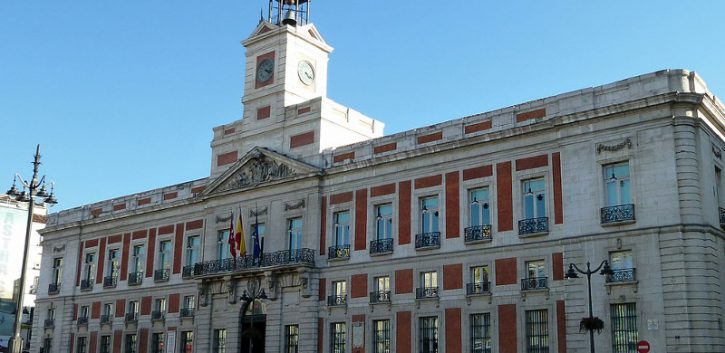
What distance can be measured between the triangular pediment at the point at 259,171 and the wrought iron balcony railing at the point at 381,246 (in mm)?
4811

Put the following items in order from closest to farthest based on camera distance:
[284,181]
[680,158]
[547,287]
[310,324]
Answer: [680,158], [547,287], [310,324], [284,181]

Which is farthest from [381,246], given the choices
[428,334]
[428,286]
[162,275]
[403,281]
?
[162,275]

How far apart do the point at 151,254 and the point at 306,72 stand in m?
13.8

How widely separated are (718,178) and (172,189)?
29.4m

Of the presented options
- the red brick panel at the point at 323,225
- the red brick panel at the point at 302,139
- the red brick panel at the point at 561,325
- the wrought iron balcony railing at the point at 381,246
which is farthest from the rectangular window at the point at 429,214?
the red brick panel at the point at 302,139

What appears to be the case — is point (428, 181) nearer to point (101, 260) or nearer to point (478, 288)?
point (478, 288)

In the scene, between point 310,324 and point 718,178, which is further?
point 310,324

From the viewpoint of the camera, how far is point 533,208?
34156 millimetres

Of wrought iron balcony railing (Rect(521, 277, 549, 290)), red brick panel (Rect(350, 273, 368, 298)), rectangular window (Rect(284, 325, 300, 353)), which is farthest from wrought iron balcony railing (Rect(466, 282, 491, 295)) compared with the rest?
rectangular window (Rect(284, 325, 300, 353))

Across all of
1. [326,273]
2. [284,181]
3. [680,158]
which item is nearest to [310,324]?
[326,273]

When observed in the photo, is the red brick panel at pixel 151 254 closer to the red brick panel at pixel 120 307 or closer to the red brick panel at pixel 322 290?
the red brick panel at pixel 120 307

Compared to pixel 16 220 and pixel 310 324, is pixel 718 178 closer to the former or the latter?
pixel 310 324

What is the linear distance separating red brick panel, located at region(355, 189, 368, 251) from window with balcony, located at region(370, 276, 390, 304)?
1.74 meters

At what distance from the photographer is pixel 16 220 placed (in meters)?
72.6
